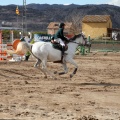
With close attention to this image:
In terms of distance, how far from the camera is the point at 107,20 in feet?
271

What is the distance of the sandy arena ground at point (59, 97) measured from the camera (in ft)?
31.8

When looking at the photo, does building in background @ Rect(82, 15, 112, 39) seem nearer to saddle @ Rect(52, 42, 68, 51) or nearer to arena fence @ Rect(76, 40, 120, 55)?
arena fence @ Rect(76, 40, 120, 55)

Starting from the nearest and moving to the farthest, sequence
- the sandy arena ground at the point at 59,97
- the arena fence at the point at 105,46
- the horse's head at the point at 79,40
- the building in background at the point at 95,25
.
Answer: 1. the sandy arena ground at the point at 59,97
2. the horse's head at the point at 79,40
3. the arena fence at the point at 105,46
4. the building in background at the point at 95,25

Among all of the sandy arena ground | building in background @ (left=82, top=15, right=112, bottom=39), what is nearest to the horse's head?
the sandy arena ground

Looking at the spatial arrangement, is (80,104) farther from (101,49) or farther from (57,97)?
(101,49)

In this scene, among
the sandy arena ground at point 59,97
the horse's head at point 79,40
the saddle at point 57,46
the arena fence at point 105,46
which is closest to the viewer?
the sandy arena ground at point 59,97

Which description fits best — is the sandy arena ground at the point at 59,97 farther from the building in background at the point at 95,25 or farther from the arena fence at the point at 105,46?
the building in background at the point at 95,25

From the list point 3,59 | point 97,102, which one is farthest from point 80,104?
point 3,59

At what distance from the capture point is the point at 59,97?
12250mm

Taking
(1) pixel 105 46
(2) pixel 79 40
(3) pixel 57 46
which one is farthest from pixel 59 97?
(1) pixel 105 46

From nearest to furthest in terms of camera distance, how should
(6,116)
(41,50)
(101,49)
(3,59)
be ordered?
(6,116)
(41,50)
(3,59)
(101,49)

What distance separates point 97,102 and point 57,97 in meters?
1.32

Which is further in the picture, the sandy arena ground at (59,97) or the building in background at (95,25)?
the building in background at (95,25)

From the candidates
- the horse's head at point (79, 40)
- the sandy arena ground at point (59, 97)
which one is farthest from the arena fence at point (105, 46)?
the horse's head at point (79, 40)
